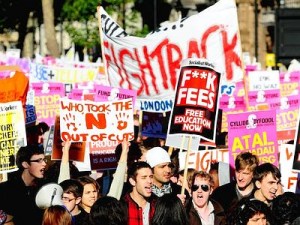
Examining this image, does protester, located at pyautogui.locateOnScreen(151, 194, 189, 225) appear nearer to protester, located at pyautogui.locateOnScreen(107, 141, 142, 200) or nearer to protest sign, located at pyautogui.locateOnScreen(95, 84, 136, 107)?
protester, located at pyautogui.locateOnScreen(107, 141, 142, 200)

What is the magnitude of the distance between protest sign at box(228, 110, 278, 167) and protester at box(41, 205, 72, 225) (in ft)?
12.9

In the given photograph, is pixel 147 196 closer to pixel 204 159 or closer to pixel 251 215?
pixel 251 215

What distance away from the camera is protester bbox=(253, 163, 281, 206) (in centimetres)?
1035

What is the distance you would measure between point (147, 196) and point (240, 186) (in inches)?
48.5

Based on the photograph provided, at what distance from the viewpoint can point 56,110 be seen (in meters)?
18.4

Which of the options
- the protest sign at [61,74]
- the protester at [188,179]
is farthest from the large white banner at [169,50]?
the protest sign at [61,74]

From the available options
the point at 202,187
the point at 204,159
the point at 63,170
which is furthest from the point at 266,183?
the point at 204,159

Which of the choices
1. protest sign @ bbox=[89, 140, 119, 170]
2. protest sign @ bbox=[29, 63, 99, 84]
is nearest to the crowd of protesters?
protest sign @ bbox=[89, 140, 119, 170]

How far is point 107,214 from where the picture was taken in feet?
28.1

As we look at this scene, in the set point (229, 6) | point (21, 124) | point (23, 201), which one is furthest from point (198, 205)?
point (229, 6)

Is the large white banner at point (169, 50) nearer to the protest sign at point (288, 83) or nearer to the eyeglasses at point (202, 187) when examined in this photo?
the protest sign at point (288, 83)

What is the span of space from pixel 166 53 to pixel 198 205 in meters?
5.64

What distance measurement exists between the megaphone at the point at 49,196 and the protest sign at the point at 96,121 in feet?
10.5

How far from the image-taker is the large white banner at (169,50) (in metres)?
14.7
